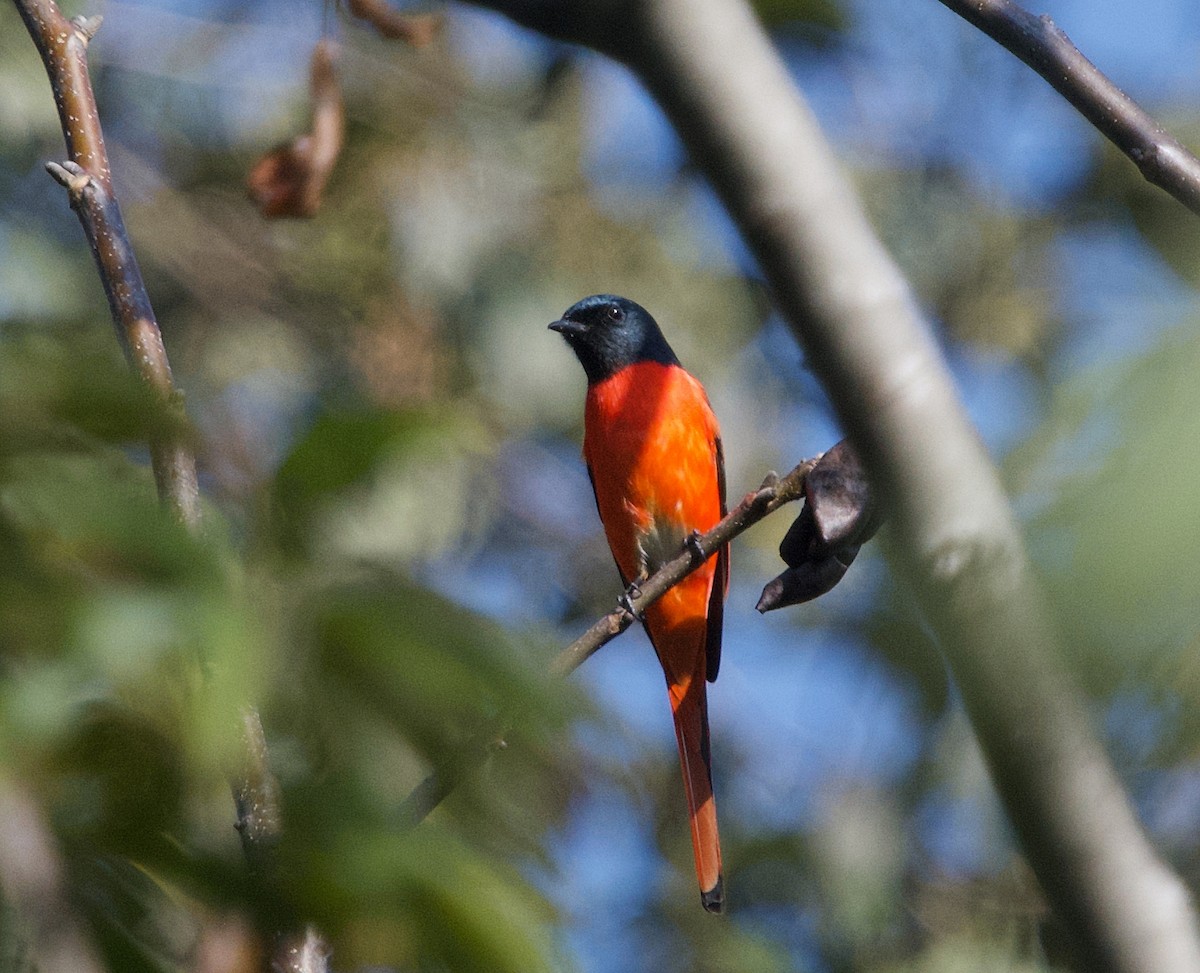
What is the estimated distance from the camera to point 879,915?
188 inches

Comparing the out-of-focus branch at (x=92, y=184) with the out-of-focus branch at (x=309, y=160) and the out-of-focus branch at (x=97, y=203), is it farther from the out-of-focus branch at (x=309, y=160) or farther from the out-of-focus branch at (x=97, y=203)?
the out-of-focus branch at (x=309, y=160)

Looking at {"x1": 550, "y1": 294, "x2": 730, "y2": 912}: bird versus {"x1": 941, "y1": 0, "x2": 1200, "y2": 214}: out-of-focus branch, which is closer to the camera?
{"x1": 941, "y1": 0, "x2": 1200, "y2": 214}: out-of-focus branch

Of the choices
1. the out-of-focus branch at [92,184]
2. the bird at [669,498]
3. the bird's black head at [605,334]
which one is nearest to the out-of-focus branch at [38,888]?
the out-of-focus branch at [92,184]

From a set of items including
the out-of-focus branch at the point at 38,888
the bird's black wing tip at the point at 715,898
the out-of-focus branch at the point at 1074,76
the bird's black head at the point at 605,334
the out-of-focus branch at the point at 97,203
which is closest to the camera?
the out-of-focus branch at the point at 38,888

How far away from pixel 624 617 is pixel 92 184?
1480mm

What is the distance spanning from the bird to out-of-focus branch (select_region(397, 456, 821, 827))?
211 centimetres

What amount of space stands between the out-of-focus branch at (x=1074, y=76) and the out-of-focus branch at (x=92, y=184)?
4.07 ft

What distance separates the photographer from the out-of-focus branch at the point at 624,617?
1.39m

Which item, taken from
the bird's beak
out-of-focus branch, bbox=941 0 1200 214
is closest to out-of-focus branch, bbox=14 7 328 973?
out-of-focus branch, bbox=941 0 1200 214

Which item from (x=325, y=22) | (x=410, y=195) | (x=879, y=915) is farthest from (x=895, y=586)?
(x=410, y=195)

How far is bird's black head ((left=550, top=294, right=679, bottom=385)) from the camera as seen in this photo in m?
5.90

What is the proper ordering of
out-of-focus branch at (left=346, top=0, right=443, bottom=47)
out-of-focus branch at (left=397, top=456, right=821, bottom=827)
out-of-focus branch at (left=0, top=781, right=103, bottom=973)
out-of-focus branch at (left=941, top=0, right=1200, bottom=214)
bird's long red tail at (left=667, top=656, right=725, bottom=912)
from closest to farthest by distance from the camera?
out-of-focus branch at (left=0, top=781, right=103, bottom=973)
out-of-focus branch at (left=397, top=456, right=821, bottom=827)
out-of-focus branch at (left=941, top=0, right=1200, bottom=214)
out-of-focus branch at (left=346, top=0, right=443, bottom=47)
bird's long red tail at (left=667, top=656, right=725, bottom=912)

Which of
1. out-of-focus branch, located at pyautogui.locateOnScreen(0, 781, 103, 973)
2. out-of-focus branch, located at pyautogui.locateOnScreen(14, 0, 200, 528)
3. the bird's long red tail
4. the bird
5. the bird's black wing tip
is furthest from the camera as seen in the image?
the bird

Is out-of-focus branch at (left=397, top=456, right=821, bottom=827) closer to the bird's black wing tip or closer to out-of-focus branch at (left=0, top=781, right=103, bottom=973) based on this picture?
out-of-focus branch at (left=0, top=781, right=103, bottom=973)
